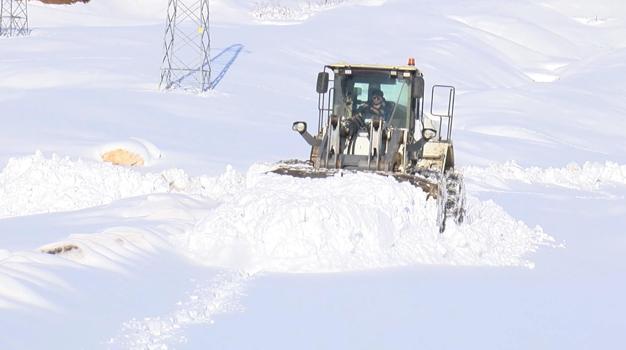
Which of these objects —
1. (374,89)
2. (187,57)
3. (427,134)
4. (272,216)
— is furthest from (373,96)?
(187,57)

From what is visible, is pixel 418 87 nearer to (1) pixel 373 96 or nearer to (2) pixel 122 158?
(1) pixel 373 96

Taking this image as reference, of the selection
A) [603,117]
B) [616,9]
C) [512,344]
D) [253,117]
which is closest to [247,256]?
[512,344]

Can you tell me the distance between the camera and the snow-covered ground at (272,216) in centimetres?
741

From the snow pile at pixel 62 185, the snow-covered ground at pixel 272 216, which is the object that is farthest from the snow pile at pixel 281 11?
the snow pile at pixel 62 185

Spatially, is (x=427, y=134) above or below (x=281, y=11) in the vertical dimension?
above

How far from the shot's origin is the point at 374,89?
1221cm

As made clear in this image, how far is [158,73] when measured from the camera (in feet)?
97.5

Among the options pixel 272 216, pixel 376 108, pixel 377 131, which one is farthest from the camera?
pixel 376 108

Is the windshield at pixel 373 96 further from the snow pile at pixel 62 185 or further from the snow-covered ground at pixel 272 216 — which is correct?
the snow pile at pixel 62 185

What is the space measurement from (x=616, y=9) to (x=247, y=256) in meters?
54.0

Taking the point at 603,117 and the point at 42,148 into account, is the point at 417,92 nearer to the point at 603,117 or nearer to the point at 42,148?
the point at 42,148

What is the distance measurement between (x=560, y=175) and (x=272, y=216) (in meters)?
14.1

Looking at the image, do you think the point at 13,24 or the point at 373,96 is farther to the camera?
the point at 13,24

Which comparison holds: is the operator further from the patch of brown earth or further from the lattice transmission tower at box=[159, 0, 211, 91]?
the lattice transmission tower at box=[159, 0, 211, 91]
